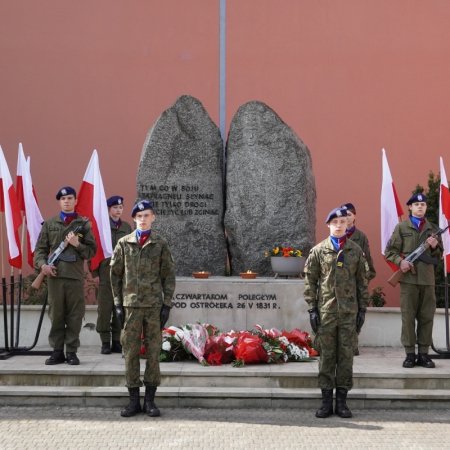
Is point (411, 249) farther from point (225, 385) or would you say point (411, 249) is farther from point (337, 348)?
point (225, 385)

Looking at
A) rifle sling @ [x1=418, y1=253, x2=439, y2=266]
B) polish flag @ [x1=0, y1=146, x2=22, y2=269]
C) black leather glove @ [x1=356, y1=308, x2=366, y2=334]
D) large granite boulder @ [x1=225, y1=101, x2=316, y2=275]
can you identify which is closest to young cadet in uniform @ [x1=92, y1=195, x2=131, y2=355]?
polish flag @ [x1=0, y1=146, x2=22, y2=269]

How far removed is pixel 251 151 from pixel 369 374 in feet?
10.5

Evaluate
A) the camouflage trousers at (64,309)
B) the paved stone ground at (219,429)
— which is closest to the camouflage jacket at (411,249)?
the paved stone ground at (219,429)

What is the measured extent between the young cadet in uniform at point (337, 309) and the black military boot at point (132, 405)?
1.27 metres

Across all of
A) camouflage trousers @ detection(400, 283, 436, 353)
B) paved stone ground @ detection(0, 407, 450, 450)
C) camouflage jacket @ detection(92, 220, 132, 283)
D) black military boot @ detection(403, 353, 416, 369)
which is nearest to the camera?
paved stone ground @ detection(0, 407, 450, 450)

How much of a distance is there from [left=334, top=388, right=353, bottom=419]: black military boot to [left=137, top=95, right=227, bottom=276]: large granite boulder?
Answer: 317cm

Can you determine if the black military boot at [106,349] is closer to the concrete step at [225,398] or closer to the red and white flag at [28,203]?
the red and white flag at [28,203]

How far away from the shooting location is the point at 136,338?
507 cm

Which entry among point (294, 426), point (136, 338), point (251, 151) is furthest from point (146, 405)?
point (251, 151)

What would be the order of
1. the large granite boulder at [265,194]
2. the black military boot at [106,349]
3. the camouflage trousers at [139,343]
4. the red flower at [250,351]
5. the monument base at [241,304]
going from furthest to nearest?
the large granite boulder at [265,194]
the monument base at [241,304]
the black military boot at [106,349]
the red flower at [250,351]
the camouflage trousers at [139,343]

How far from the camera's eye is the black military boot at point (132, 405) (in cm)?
508

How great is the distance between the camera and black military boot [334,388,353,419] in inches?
201

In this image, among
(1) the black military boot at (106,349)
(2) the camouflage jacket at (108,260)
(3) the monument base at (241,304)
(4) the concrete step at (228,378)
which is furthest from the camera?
(3) the monument base at (241,304)

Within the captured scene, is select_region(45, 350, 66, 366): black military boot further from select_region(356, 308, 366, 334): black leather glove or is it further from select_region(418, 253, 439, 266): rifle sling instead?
select_region(418, 253, 439, 266): rifle sling
